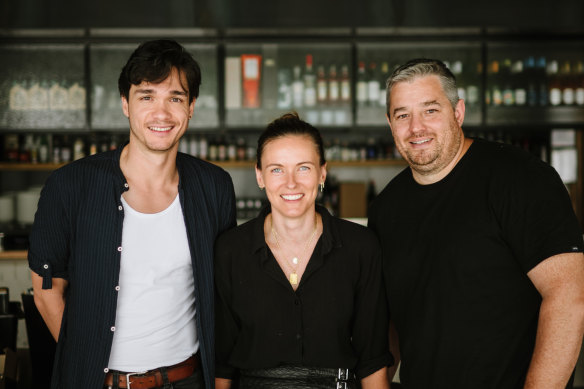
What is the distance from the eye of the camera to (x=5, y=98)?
15.5 feet

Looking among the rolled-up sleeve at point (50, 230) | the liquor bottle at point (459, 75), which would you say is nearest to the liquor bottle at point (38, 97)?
the rolled-up sleeve at point (50, 230)

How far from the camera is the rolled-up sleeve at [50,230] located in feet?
5.53

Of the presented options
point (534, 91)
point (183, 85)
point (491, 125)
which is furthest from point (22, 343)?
point (534, 91)

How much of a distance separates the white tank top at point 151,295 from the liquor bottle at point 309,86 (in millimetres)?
3241

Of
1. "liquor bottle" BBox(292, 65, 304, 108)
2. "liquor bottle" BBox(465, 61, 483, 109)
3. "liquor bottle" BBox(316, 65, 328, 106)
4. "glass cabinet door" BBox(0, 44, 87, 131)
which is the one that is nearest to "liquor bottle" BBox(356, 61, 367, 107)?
"liquor bottle" BBox(316, 65, 328, 106)

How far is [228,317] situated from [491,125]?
3827mm

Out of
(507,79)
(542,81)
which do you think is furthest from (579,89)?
(507,79)

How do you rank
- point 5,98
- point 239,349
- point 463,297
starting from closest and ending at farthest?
1. point 463,297
2. point 239,349
3. point 5,98

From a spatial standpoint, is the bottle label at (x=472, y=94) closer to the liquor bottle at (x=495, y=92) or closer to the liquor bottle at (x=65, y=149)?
the liquor bottle at (x=495, y=92)

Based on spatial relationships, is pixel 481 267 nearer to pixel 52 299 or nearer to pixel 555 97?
pixel 52 299

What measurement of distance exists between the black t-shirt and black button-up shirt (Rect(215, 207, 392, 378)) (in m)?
0.12

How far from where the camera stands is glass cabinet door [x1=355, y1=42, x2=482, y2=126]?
4.81 m

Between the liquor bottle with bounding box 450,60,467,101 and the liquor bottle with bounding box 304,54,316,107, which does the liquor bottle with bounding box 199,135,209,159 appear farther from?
the liquor bottle with bounding box 450,60,467,101

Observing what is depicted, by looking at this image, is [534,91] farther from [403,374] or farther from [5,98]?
[5,98]
